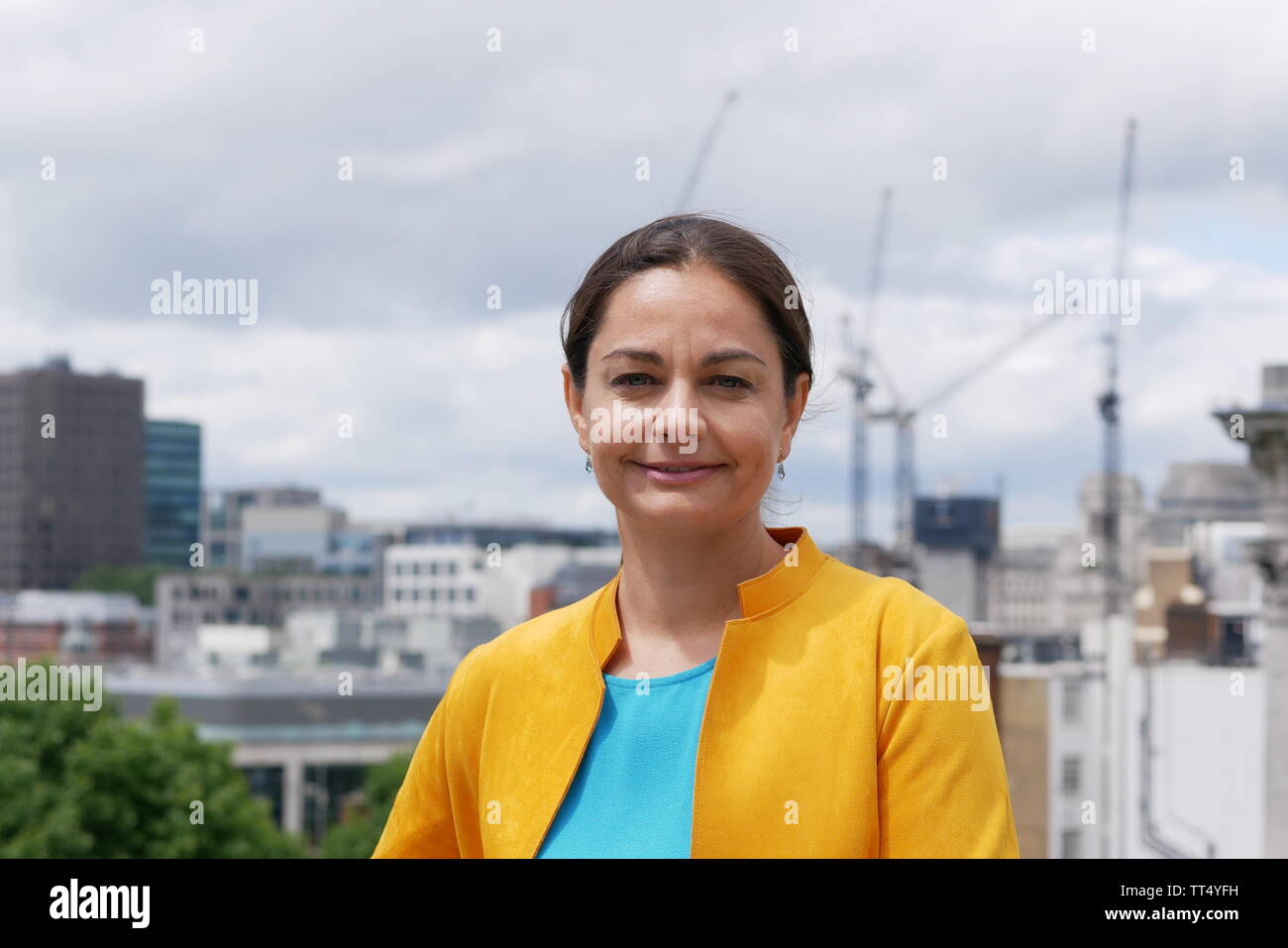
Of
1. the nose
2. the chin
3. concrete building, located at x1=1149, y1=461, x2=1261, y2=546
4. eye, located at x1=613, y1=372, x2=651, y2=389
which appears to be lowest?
the chin

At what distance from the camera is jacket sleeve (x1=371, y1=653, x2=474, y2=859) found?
3.71m

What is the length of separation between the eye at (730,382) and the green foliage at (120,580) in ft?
542

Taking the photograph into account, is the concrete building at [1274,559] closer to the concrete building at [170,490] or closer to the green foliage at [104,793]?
the green foliage at [104,793]

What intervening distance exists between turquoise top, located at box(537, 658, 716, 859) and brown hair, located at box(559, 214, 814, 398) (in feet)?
2.20

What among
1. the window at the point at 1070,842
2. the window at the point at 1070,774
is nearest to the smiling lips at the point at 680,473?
the window at the point at 1070,842

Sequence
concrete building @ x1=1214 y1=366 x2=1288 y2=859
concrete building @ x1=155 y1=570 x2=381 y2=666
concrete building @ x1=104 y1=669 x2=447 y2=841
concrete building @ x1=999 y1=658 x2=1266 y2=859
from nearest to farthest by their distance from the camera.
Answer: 1. concrete building @ x1=1214 y1=366 x2=1288 y2=859
2. concrete building @ x1=999 y1=658 x2=1266 y2=859
3. concrete building @ x1=104 y1=669 x2=447 y2=841
4. concrete building @ x1=155 y1=570 x2=381 y2=666

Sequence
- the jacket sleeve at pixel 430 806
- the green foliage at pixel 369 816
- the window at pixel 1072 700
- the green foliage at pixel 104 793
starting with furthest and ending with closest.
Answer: the green foliage at pixel 369 816 → the window at pixel 1072 700 → the green foliage at pixel 104 793 → the jacket sleeve at pixel 430 806

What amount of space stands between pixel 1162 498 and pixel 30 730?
167840 mm

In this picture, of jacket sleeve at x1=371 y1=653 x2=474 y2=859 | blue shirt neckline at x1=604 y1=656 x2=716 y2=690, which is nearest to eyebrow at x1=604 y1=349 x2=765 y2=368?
blue shirt neckline at x1=604 y1=656 x2=716 y2=690

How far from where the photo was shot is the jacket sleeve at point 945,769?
10.3 ft

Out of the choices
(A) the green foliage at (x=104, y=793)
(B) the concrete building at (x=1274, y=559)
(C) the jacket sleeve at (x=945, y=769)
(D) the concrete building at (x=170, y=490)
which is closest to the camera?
(C) the jacket sleeve at (x=945, y=769)

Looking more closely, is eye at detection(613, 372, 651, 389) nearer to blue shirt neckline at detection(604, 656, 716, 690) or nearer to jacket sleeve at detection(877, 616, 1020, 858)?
blue shirt neckline at detection(604, 656, 716, 690)

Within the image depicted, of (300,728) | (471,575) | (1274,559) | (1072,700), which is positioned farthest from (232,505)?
(1274,559)
